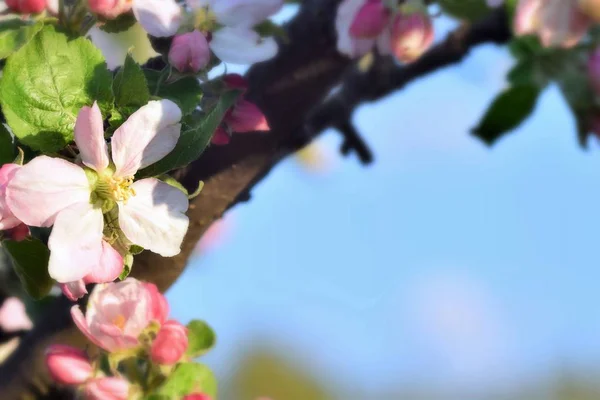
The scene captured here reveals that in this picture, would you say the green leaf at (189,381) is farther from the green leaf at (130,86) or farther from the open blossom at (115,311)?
the green leaf at (130,86)

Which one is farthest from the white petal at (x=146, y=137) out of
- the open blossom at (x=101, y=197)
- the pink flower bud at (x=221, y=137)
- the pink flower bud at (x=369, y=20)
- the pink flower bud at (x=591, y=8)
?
the pink flower bud at (x=591, y=8)

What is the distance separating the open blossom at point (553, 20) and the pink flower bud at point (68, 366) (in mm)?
572

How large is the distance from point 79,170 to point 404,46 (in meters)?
0.43

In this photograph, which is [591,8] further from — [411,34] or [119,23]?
[119,23]

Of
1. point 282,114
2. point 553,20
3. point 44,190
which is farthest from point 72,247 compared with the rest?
point 553,20

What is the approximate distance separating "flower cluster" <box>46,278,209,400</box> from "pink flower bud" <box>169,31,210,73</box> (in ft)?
0.64

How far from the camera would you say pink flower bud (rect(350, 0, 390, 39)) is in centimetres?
90

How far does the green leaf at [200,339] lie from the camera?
801 millimetres

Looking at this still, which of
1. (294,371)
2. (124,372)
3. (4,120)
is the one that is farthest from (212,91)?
(294,371)

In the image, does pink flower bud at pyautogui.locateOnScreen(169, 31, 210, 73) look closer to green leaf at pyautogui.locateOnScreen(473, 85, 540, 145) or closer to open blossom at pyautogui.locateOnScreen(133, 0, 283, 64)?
open blossom at pyautogui.locateOnScreen(133, 0, 283, 64)

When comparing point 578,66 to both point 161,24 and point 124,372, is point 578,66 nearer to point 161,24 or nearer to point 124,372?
point 161,24

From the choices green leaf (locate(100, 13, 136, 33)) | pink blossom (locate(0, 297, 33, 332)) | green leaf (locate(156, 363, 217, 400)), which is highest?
green leaf (locate(100, 13, 136, 33))

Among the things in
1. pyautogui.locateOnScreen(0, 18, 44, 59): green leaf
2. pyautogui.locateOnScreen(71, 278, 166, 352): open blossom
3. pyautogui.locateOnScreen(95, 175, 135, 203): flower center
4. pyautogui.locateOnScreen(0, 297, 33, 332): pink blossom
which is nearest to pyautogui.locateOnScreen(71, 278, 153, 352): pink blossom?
pyautogui.locateOnScreen(71, 278, 166, 352): open blossom

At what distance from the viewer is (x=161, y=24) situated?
28.8 inches
